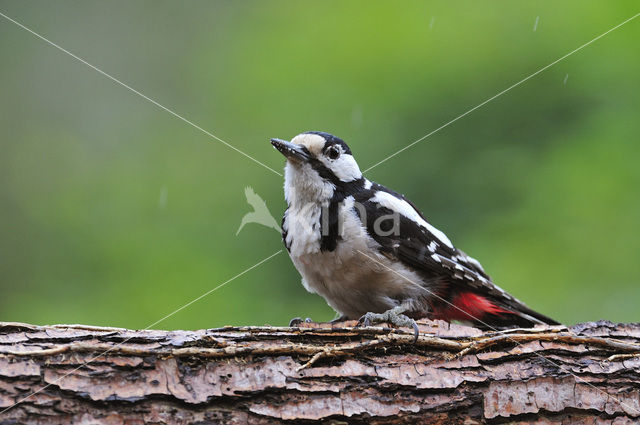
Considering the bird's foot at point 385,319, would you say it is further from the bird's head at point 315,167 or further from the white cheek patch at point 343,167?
the white cheek patch at point 343,167

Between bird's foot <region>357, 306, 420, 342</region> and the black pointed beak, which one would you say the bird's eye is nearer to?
the black pointed beak

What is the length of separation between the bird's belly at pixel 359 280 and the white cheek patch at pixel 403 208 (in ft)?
1.03

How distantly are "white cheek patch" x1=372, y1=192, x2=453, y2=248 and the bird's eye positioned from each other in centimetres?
29

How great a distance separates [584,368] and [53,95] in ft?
18.1

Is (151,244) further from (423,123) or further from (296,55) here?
(423,123)

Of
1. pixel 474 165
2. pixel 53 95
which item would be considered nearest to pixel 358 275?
pixel 474 165

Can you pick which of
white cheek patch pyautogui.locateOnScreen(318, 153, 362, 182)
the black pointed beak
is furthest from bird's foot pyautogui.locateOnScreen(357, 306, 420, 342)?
the black pointed beak

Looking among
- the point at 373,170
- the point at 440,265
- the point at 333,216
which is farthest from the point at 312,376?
the point at 373,170

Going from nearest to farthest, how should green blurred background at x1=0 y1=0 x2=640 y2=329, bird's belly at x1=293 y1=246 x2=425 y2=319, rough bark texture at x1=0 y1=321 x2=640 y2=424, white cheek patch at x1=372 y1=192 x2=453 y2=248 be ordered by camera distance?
1. rough bark texture at x1=0 y1=321 x2=640 y2=424
2. bird's belly at x1=293 y1=246 x2=425 y2=319
3. white cheek patch at x1=372 y1=192 x2=453 y2=248
4. green blurred background at x1=0 y1=0 x2=640 y2=329

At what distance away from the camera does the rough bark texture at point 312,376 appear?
7.09 ft

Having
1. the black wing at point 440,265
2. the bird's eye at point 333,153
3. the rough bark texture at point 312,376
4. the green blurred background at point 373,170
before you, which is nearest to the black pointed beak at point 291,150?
the bird's eye at point 333,153

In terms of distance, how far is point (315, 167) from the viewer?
3436 millimetres

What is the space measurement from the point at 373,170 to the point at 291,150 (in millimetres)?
1111

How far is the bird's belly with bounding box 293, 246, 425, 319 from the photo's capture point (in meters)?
3.16
